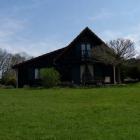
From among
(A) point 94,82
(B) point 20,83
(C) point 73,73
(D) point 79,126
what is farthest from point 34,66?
(D) point 79,126

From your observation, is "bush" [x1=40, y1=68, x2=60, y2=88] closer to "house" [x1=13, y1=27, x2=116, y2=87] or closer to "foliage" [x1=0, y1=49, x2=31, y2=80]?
"house" [x1=13, y1=27, x2=116, y2=87]

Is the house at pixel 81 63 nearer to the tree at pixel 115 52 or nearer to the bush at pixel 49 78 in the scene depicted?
the tree at pixel 115 52

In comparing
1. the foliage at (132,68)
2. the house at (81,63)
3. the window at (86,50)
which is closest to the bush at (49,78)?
the house at (81,63)

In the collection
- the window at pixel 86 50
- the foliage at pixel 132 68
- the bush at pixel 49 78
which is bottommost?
the bush at pixel 49 78

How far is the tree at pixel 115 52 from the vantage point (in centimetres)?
4728

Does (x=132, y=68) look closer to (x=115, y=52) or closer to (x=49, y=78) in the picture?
(x=115, y=52)

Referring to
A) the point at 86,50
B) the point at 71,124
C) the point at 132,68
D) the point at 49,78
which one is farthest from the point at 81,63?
the point at 71,124

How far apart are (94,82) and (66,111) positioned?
28.7m

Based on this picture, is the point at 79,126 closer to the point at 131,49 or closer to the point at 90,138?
the point at 90,138

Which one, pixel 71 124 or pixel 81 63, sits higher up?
pixel 81 63

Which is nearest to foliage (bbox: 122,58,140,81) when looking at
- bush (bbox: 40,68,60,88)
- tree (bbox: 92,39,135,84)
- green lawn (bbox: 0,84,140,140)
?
tree (bbox: 92,39,135,84)

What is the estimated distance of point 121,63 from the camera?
4962 centimetres

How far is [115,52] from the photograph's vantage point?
51188 millimetres

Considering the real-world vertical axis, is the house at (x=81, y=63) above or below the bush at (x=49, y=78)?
above
